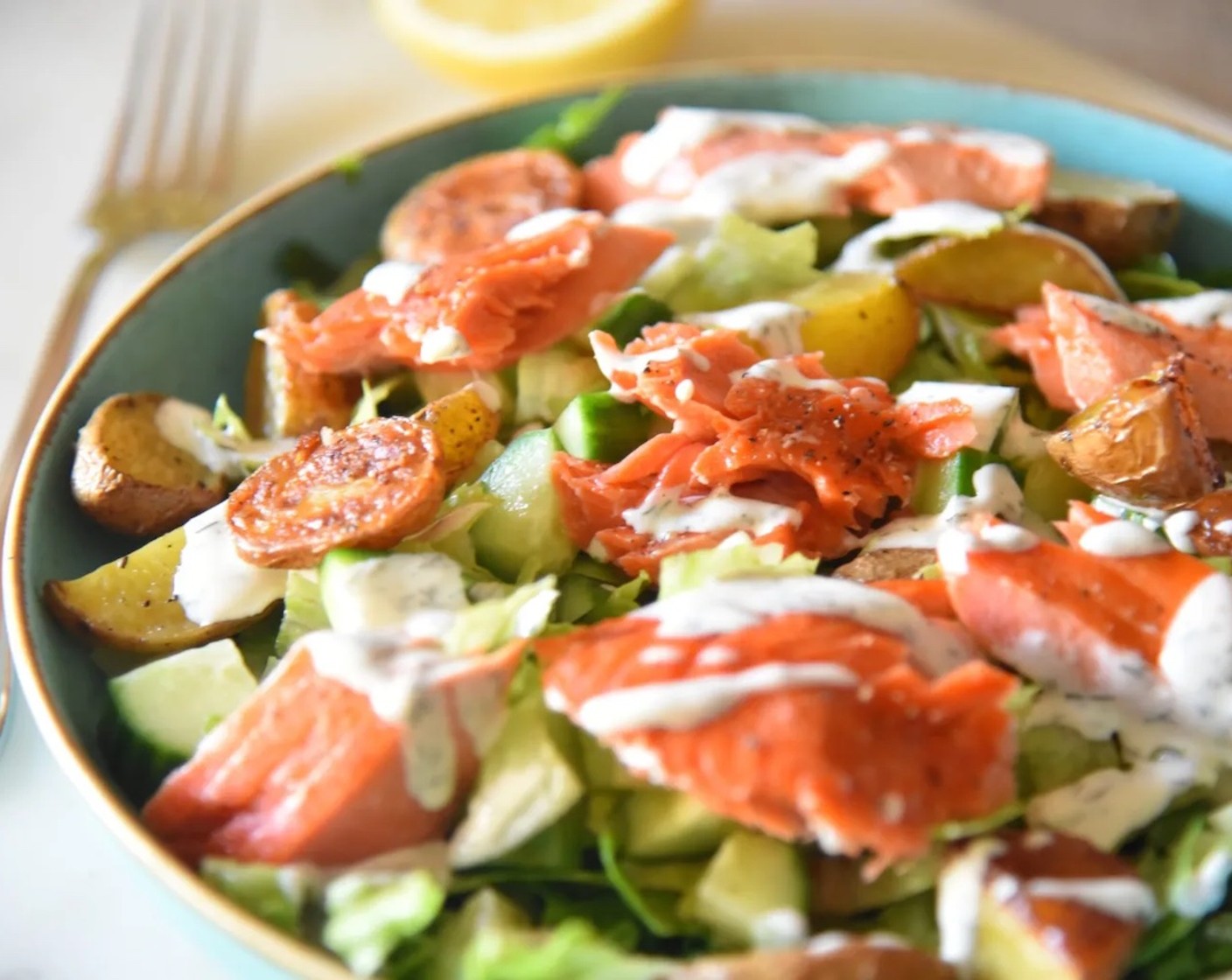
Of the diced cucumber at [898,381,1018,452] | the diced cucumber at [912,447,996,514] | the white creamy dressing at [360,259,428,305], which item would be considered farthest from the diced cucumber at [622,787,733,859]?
the white creamy dressing at [360,259,428,305]

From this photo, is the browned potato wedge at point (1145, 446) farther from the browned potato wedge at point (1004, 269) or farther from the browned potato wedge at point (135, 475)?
the browned potato wedge at point (135, 475)

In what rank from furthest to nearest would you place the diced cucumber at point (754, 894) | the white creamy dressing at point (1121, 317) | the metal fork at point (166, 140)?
1. the metal fork at point (166, 140)
2. the white creamy dressing at point (1121, 317)
3. the diced cucumber at point (754, 894)

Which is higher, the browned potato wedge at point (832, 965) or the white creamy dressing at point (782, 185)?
the white creamy dressing at point (782, 185)

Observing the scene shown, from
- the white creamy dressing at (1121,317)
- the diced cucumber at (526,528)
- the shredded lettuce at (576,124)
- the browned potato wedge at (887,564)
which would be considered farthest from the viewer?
the shredded lettuce at (576,124)

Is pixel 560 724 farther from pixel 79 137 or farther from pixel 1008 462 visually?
pixel 79 137

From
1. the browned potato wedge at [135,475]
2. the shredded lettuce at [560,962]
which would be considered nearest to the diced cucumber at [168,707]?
the browned potato wedge at [135,475]

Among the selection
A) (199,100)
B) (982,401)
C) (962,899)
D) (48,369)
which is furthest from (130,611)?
(199,100)

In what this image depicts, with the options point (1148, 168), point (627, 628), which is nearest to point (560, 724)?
point (627, 628)
